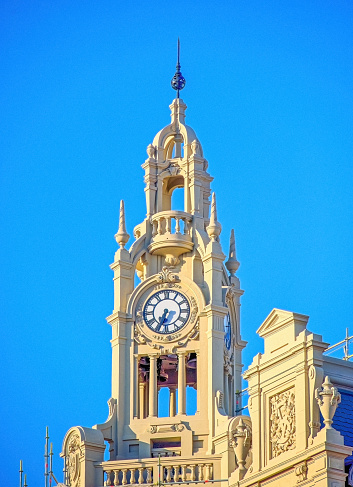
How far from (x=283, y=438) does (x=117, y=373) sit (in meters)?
18.9

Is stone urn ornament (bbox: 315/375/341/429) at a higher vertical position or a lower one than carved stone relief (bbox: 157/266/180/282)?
lower

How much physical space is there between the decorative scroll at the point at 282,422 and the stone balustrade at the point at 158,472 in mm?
11806

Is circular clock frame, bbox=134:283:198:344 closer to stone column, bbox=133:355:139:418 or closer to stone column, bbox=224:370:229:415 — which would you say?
stone column, bbox=133:355:139:418

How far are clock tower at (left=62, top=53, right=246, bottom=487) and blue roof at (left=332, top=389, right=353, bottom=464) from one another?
39.1ft

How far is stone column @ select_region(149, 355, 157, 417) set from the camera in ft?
299

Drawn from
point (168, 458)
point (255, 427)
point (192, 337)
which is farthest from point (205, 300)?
point (255, 427)

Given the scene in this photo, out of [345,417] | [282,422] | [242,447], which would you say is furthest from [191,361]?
[345,417]

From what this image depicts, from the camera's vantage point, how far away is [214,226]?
93.6 metres

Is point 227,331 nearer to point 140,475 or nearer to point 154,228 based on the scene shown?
point 154,228

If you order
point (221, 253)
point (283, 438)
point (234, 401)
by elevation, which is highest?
point (221, 253)

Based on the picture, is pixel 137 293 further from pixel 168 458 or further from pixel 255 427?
pixel 255 427

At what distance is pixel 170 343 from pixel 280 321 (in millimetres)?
16942

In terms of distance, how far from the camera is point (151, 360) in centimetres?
9200

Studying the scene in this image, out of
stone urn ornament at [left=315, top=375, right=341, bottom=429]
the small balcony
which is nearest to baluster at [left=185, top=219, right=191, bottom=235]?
the small balcony
